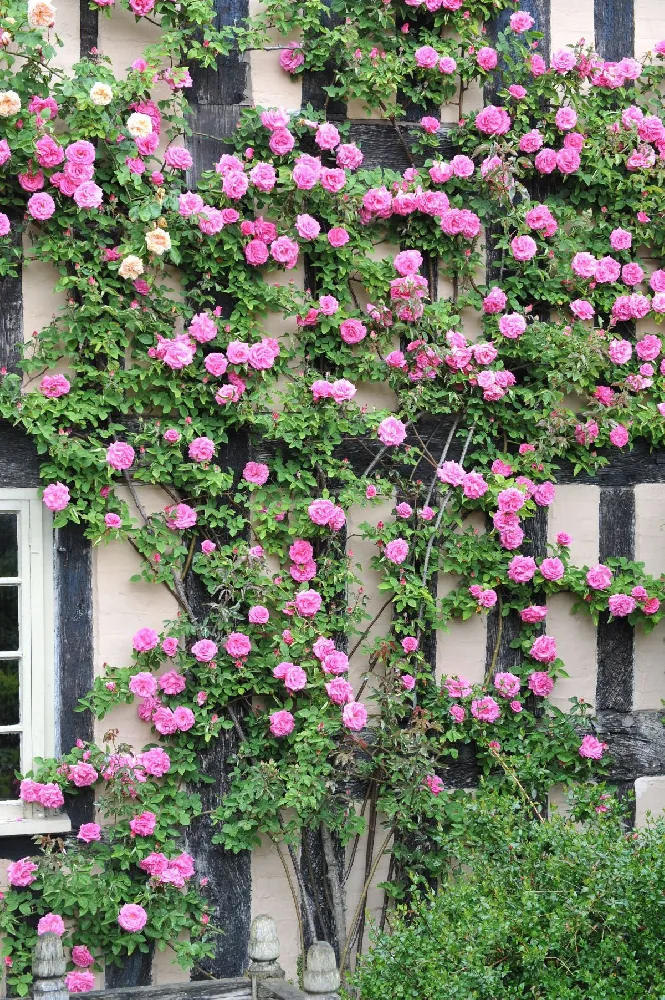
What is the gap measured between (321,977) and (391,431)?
2.07 meters

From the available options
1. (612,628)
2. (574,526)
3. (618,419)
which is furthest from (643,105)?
(612,628)

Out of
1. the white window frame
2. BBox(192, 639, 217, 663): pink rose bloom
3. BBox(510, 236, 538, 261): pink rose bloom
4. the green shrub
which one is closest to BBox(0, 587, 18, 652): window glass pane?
the white window frame

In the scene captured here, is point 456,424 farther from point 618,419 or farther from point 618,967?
point 618,967

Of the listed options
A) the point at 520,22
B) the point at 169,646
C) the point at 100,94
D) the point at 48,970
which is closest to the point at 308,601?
the point at 169,646

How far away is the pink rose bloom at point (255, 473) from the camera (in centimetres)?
461

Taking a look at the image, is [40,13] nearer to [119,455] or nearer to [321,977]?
[119,455]

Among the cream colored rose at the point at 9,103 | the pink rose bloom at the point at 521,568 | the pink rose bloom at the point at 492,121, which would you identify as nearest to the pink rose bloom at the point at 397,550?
the pink rose bloom at the point at 521,568

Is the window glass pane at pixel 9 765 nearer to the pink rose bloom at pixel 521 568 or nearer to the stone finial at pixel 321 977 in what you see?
the stone finial at pixel 321 977

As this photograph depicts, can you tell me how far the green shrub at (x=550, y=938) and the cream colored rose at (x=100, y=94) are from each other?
2.90m

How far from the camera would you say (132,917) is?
14.1ft

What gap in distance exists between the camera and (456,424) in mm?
4883

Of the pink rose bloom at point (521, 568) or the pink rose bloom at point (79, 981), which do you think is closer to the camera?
the pink rose bloom at point (79, 981)

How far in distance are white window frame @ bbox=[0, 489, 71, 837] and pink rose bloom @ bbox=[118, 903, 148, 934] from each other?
520 millimetres

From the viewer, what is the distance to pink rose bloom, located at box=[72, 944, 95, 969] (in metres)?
4.32
